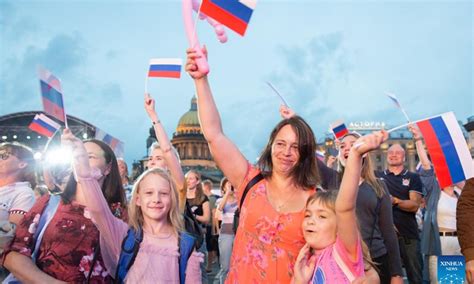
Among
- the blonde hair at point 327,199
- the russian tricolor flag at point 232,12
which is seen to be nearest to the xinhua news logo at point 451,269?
the blonde hair at point 327,199

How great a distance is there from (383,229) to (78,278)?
261cm

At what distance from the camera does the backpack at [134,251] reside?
330cm

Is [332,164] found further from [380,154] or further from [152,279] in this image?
[380,154]

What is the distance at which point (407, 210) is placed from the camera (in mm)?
7027

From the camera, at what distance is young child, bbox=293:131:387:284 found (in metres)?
2.77

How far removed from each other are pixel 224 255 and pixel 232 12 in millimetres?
5280

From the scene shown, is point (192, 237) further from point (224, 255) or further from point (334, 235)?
point (224, 255)

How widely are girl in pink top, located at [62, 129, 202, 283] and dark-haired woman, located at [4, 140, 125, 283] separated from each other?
0.28ft

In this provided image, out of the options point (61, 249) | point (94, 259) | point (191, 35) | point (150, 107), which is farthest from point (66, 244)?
point (150, 107)

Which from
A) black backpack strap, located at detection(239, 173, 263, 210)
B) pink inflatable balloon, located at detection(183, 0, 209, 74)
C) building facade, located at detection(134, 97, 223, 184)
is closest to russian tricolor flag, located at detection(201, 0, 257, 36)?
pink inflatable balloon, located at detection(183, 0, 209, 74)

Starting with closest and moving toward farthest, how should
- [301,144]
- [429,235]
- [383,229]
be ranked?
1. [301,144]
2. [383,229]
3. [429,235]

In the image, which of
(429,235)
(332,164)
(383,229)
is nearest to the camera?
(383,229)

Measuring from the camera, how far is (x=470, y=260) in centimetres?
405

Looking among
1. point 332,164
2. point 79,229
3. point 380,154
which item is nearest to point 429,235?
point 332,164
